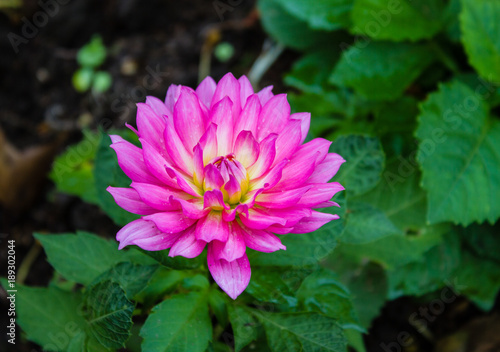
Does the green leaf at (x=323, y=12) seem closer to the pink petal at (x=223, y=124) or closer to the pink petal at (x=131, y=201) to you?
the pink petal at (x=223, y=124)

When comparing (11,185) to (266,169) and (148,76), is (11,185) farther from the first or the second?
(266,169)

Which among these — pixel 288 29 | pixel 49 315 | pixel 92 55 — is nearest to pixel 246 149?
pixel 49 315

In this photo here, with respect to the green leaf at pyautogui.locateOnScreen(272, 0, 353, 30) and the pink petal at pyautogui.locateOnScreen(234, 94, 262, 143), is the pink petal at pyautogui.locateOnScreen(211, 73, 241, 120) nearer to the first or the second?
the pink petal at pyautogui.locateOnScreen(234, 94, 262, 143)

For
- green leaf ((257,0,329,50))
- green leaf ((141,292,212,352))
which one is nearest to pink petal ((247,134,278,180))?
green leaf ((141,292,212,352))

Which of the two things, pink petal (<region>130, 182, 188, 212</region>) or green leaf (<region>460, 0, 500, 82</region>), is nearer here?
pink petal (<region>130, 182, 188, 212</region>)

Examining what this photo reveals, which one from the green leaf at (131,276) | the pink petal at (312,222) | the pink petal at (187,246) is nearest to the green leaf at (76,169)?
the green leaf at (131,276)

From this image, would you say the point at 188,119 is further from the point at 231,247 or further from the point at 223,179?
the point at 231,247

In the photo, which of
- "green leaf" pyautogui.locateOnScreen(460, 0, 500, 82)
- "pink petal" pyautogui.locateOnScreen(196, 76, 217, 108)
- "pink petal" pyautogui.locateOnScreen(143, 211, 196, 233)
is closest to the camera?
"pink petal" pyautogui.locateOnScreen(143, 211, 196, 233)

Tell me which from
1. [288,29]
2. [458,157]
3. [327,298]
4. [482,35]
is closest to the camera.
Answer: [327,298]
